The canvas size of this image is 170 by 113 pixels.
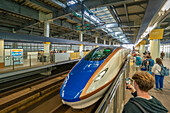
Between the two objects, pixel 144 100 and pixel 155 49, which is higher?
pixel 155 49

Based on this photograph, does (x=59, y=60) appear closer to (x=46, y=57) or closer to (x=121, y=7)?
(x=46, y=57)

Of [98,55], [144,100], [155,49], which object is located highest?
[155,49]

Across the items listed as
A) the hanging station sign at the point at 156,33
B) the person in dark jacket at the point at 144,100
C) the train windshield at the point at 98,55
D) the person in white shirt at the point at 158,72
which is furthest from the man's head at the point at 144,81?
the hanging station sign at the point at 156,33

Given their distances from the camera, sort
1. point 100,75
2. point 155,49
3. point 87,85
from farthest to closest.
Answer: point 155,49
point 100,75
point 87,85

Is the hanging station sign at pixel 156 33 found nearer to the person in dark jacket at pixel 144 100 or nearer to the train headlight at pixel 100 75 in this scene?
the train headlight at pixel 100 75

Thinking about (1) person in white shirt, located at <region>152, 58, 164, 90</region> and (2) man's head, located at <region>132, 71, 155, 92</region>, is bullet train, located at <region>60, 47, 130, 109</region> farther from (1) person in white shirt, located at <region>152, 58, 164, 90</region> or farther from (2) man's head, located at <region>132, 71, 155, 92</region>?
(1) person in white shirt, located at <region>152, 58, 164, 90</region>

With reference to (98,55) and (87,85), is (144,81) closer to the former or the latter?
(87,85)

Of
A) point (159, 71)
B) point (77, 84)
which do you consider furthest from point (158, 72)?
point (77, 84)

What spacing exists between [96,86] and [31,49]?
931 inches

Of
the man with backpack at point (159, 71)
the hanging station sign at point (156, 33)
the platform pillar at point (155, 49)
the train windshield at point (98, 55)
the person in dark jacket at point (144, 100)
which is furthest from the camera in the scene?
the platform pillar at point (155, 49)

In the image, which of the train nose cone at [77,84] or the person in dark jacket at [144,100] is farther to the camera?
the train nose cone at [77,84]

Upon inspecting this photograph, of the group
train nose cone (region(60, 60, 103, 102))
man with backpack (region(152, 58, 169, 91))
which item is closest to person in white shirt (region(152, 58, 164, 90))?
man with backpack (region(152, 58, 169, 91))

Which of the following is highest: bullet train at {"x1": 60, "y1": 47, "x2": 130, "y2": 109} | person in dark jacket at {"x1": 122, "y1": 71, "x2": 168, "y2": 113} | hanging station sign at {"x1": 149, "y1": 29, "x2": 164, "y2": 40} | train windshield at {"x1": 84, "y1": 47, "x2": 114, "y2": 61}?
hanging station sign at {"x1": 149, "y1": 29, "x2": 164, "y2": 40}

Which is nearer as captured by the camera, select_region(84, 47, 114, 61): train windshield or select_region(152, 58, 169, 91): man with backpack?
select_region(152, 58, 169, 91): man with backpack
